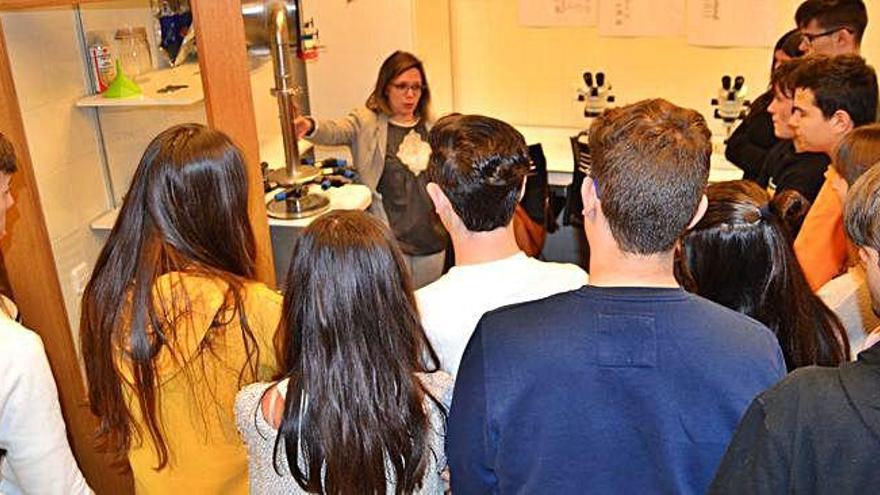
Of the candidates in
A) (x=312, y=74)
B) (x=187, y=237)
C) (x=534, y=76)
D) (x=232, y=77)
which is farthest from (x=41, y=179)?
(x=534, y=76)

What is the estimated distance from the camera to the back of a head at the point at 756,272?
4.71ft

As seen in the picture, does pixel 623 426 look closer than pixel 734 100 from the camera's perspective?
Yes

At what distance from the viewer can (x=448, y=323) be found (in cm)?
153

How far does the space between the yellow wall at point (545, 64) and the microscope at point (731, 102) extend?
0.29 m

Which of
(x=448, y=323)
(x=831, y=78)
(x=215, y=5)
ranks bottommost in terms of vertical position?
(x=448, y=323)

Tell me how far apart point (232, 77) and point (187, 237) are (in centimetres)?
60

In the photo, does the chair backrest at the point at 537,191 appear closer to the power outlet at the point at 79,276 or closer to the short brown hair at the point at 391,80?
the short brown hair at the point at 391,80

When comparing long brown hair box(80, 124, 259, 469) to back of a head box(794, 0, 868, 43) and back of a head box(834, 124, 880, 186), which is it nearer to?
back of a head box(834, 124, 880, 186)

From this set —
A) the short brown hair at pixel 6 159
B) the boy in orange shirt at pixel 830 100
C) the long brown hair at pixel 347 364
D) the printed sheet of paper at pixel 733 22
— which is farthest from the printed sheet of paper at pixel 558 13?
the long brown hair at pixel 347 364

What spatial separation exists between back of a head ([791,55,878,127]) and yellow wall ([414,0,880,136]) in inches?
65.2

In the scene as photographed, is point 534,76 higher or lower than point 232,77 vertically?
lower

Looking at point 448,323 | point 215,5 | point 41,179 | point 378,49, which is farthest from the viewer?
point 378,49

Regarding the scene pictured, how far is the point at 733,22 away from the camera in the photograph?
156 inches

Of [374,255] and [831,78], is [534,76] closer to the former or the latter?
[831,78]
